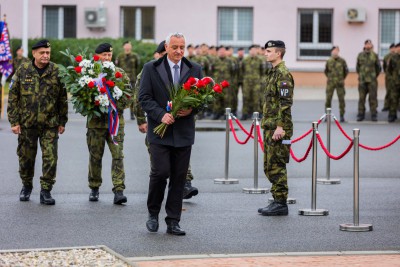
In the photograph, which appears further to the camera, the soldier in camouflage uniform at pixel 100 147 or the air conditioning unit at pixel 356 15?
the air conditioning unit at pixel 356 15

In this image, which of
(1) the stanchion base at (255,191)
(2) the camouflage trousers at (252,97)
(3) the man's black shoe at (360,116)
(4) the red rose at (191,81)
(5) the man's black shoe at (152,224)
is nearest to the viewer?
(4) the red rose at (191,81)

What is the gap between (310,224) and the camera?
12258 millimetres

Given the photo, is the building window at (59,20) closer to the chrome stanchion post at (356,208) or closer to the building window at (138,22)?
the building window at (138,22)

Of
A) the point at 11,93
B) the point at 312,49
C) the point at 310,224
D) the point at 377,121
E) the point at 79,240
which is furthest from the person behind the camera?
the point at 312,49

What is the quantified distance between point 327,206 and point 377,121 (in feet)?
55.5

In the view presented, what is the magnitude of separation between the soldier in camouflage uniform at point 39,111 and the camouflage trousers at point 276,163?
2654 mm

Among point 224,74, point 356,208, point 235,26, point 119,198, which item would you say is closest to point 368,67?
point 224,74

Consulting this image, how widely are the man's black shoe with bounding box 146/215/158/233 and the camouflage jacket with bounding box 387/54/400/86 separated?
20.6 m

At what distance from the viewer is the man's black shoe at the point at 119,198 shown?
537 inches

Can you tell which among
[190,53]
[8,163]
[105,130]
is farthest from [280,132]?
[190,53]

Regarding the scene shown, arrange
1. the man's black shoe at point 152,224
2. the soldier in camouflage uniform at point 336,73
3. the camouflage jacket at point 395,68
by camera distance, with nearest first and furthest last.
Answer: the man's black shoe at point 152,224, the soldier in camouflage uniform at point 336,73, the camouflage jacket at point 395,68

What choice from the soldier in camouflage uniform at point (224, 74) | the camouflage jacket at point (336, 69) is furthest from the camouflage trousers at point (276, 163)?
the soldier in camouflage uniform at point (224, 74)

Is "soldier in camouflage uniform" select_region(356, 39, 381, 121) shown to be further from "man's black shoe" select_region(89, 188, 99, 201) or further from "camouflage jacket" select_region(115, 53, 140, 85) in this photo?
"man's black shoe" select_region(89, 188, 99, 201)

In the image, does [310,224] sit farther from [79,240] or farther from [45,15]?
[45,15]
